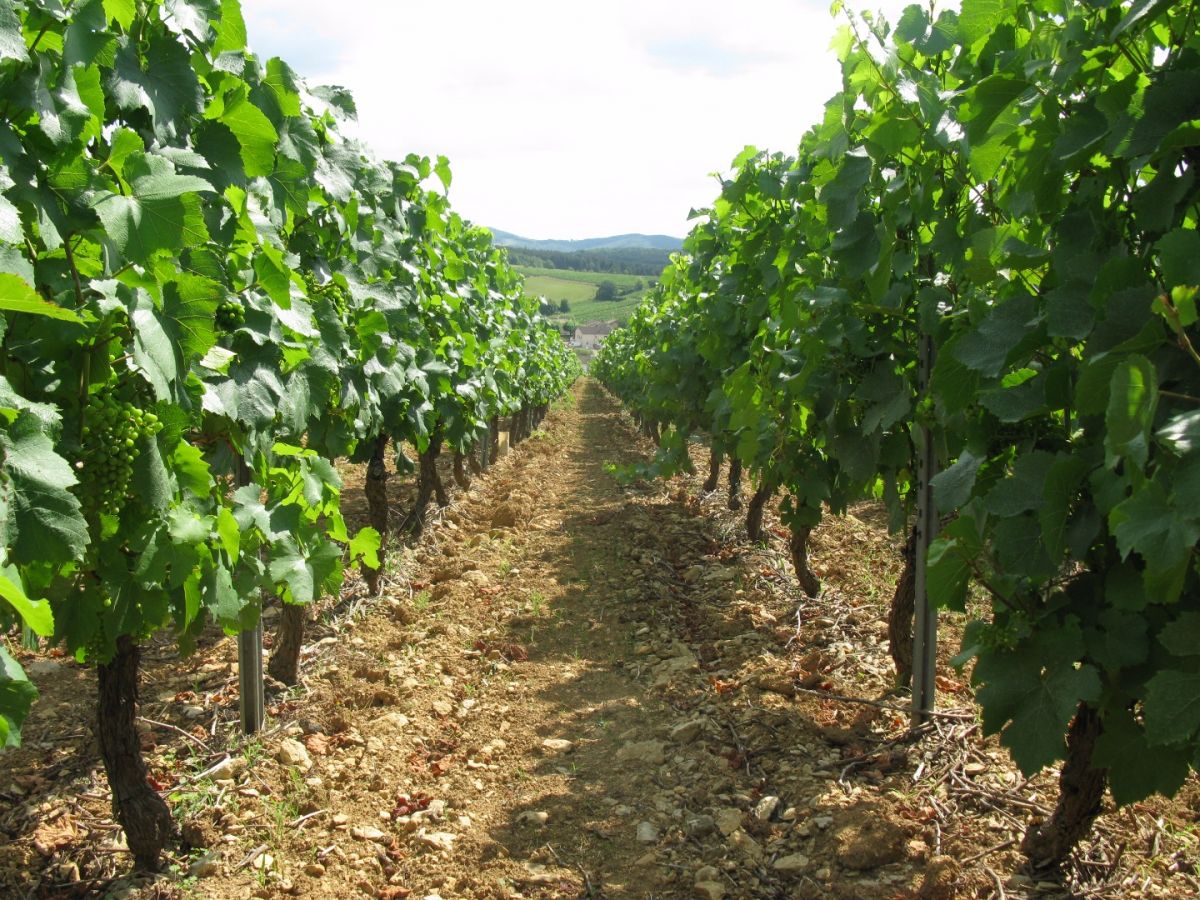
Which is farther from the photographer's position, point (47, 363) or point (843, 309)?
point (843, 309)

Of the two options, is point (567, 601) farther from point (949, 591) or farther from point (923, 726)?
point (949, 591)

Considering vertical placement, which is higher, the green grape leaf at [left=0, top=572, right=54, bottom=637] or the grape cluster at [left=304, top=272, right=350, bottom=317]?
the grape cluster at [left=304, top=272, right=350, bottom=317]

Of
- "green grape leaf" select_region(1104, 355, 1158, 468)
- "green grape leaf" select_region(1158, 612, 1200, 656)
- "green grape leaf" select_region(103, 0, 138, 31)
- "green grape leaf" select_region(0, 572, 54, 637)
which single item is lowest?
"green grape leaf" select_region(1158, 612, 1200, 656)

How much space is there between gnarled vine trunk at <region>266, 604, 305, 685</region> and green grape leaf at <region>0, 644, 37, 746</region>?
300cm

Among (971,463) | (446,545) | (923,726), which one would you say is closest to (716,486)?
(446,545)

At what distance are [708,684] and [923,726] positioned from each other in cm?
127

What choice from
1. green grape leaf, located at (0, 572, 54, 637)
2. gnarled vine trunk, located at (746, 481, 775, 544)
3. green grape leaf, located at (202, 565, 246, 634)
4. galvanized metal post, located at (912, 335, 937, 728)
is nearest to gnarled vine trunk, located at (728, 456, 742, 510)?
gnarled vine trunk, located at (746, 481, 775, 544)

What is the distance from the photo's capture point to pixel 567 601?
20.6ft

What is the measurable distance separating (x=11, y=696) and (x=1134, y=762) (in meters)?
2.34

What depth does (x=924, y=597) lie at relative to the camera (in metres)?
3.52

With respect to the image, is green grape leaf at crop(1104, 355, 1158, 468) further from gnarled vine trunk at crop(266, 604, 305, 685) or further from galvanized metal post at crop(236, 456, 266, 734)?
gnarled vine trunk at crop(266, 604, 305, 685)

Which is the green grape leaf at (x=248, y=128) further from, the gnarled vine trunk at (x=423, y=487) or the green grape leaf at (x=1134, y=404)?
the gnarled vine trunk at (x=423, y=487)

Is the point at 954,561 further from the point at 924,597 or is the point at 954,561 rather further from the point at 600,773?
the point at 600,773

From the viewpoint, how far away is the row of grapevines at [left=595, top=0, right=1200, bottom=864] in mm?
1621
